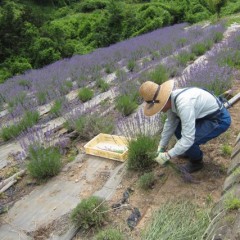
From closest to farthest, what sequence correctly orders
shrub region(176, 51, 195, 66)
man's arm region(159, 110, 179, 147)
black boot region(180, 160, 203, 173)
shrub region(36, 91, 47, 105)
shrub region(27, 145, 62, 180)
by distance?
man's arm region(159, 110, 179, 147) → black boot region(180, 160, 203, 173) → shrub region(27, 145, 62, 180) → shrub region(36, 91, 47, 105) → shrub region(176, 51, 195, 66)

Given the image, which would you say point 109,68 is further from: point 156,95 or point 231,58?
point 156,95

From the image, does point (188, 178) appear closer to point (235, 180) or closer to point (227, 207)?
point (235, 180)

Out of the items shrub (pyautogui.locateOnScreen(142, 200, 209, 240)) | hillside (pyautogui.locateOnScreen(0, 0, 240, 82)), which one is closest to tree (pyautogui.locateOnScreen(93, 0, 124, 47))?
hillside (pyautogui.locateOnScreen(0, 0, 240, 82))

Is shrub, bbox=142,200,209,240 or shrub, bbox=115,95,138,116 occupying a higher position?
shrub, bbox=142,200,209,240

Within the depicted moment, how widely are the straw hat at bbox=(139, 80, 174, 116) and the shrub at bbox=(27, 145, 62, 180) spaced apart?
137cm

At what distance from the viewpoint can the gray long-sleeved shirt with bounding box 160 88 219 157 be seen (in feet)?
9.62

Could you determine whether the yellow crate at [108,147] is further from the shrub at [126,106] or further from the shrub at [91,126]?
the shrub at [126,106]

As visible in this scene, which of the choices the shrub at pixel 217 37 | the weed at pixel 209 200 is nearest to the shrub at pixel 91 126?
the weed at pixel 209 200

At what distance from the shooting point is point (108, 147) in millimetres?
4273

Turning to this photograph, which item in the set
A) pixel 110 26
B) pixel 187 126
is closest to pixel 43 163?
pixel 187 126

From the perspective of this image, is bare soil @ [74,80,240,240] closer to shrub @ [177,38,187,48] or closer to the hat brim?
the hat brim

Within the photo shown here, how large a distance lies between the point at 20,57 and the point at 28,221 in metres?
13.3

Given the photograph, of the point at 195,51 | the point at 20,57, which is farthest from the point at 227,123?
the point at 20,57

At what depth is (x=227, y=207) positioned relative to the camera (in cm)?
237
